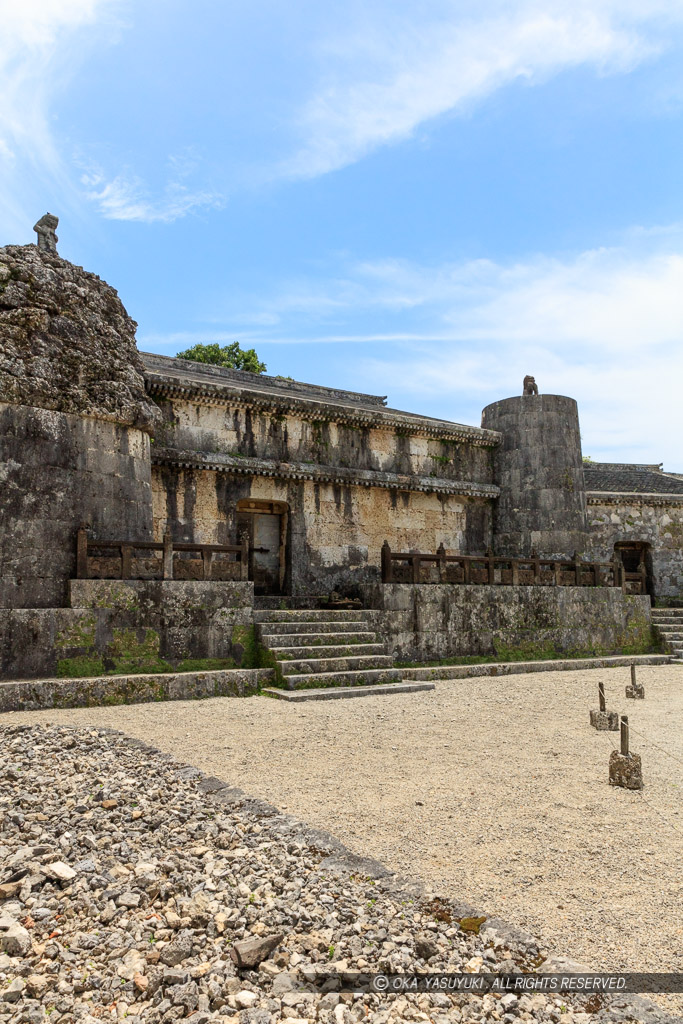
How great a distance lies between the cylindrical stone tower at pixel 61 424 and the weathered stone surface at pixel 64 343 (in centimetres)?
2

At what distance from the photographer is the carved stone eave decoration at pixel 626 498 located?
68.3 ft

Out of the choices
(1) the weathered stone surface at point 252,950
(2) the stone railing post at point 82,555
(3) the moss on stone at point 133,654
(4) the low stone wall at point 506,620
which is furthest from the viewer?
(4) the low stone wall at point 506,620

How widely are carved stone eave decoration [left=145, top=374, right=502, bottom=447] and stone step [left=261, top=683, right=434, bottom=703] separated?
6743 mm

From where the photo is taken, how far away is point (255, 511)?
596 inches

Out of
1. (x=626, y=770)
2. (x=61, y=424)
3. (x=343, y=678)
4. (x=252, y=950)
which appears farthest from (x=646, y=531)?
(x=252, y=950)

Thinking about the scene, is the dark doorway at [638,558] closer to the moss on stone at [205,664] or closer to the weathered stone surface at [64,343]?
the moss on stone at [205,664]

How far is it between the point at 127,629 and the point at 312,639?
3.04 m

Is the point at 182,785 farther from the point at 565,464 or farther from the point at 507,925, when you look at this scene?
the point at 565,464

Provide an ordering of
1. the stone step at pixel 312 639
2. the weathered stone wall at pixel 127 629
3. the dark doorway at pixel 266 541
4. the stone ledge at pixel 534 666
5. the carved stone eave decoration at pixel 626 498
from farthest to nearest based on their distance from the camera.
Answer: the carved stone eave decoration at pixel 626 498, the dark doorway at pixel 266 541, the stone ledge at pixel 534 666, the stone step at pixel 312 639, the weathered stone wall at pixel 127 629

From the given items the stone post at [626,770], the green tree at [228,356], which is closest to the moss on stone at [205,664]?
the stone post at [626,770]

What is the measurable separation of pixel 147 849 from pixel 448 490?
1415cm

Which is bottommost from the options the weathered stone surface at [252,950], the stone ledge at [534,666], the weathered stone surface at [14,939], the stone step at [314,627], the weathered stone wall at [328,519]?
the stone ledge at [534,666]

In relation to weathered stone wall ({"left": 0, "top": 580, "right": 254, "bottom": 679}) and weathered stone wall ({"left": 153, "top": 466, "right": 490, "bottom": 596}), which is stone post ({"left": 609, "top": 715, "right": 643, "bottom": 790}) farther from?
weathered stone wall ({"left": 153, "top": 466, "right": 490, "bottom": 596})

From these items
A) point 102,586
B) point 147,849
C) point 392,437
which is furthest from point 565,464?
point 147,849
